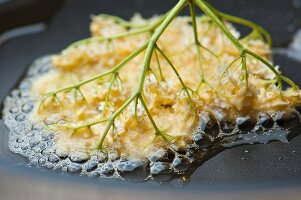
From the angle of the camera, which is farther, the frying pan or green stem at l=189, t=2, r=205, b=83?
green stem at l=189, t=2, r=205, b=83

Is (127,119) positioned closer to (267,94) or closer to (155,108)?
(155,108)

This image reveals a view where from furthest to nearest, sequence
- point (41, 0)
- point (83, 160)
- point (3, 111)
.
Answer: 1. point (41, 0)
2. point (3, 111)
3. point (83, 160)

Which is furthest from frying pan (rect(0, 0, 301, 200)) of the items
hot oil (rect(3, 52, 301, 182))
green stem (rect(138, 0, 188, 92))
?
green stem (rect(138, 0, 188, 92))

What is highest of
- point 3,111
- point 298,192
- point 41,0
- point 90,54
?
point 41,0

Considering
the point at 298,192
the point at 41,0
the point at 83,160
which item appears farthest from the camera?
the point at 41,0

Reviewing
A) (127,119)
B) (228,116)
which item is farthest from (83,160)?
(228,116)

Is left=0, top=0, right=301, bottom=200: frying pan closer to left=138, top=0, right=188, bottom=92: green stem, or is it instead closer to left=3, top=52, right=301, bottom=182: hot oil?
left=3, top=52, right=301, bottom=182: hot oil

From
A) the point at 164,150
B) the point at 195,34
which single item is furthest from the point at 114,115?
the point at 195,34
